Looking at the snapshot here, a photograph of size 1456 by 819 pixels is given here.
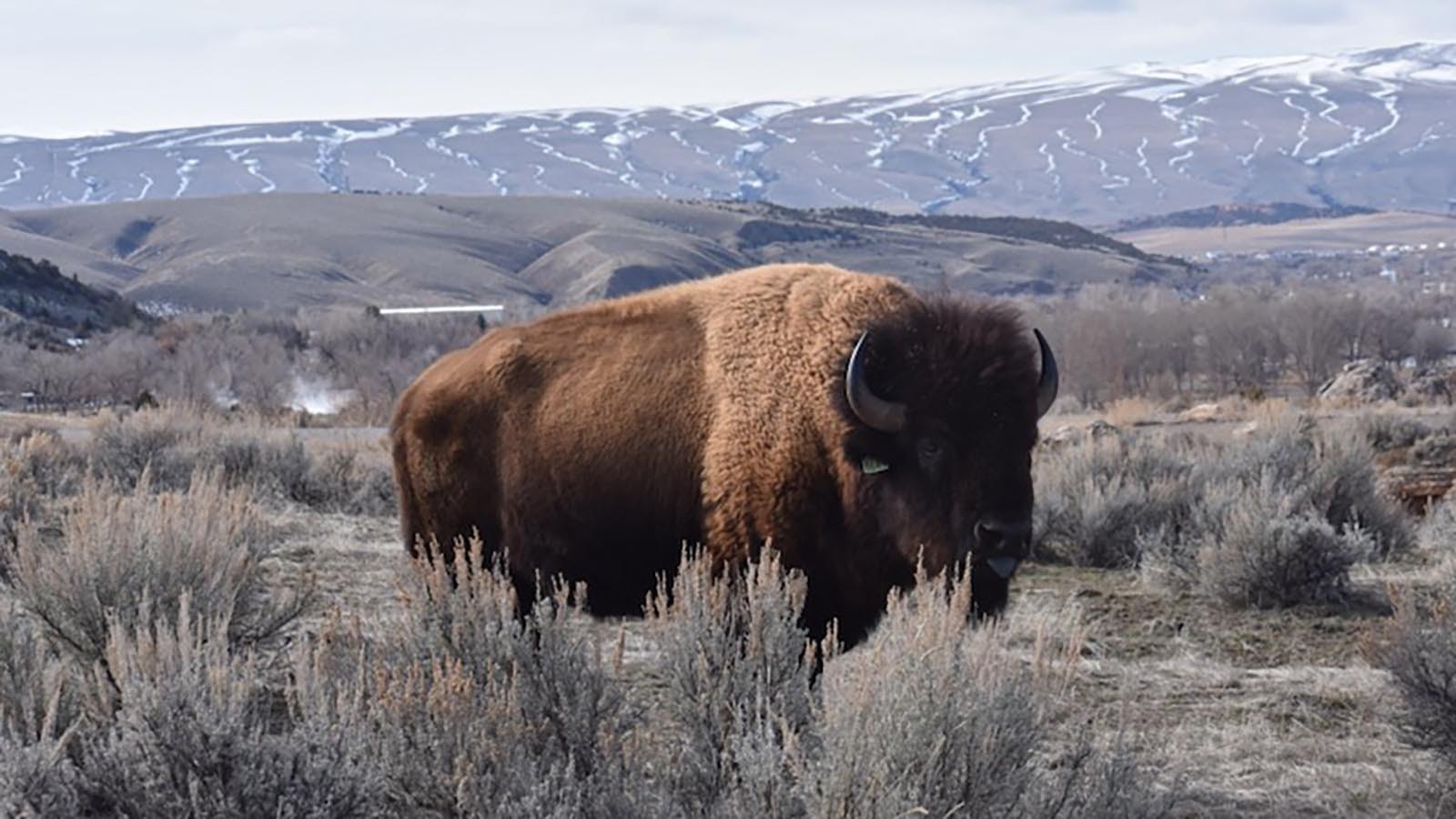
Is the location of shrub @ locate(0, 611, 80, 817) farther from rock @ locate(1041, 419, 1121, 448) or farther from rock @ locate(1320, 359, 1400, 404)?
rock @ locate(1320, 359, 1400, 404)

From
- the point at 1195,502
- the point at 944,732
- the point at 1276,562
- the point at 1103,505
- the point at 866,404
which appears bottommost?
the point at 1195,502

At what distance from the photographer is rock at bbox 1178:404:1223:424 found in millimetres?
31081

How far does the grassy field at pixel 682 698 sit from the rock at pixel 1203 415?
816 inches

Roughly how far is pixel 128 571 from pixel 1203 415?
27.8 meters

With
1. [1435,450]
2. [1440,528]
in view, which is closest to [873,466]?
[1440,528]

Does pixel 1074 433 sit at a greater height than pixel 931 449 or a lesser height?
lesser

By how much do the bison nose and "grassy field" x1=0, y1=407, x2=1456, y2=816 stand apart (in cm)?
30

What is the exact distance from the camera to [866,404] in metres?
6.21

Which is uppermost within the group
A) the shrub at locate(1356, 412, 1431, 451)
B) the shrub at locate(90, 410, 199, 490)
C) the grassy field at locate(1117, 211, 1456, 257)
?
the shrub at locate(90, 410, 199, 490)

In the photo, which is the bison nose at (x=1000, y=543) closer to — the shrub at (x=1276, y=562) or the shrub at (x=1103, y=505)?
the shrub at (x=1276, y=562)

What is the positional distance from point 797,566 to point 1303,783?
2.29m

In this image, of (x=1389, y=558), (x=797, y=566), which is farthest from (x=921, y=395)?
(x=1389, y=558)

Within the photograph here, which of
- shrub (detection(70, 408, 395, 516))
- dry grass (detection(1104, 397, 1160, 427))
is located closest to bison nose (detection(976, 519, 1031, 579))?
shrub (detection(70, 408, 395, 516))

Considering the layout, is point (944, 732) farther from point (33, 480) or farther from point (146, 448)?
point (146, 448)
